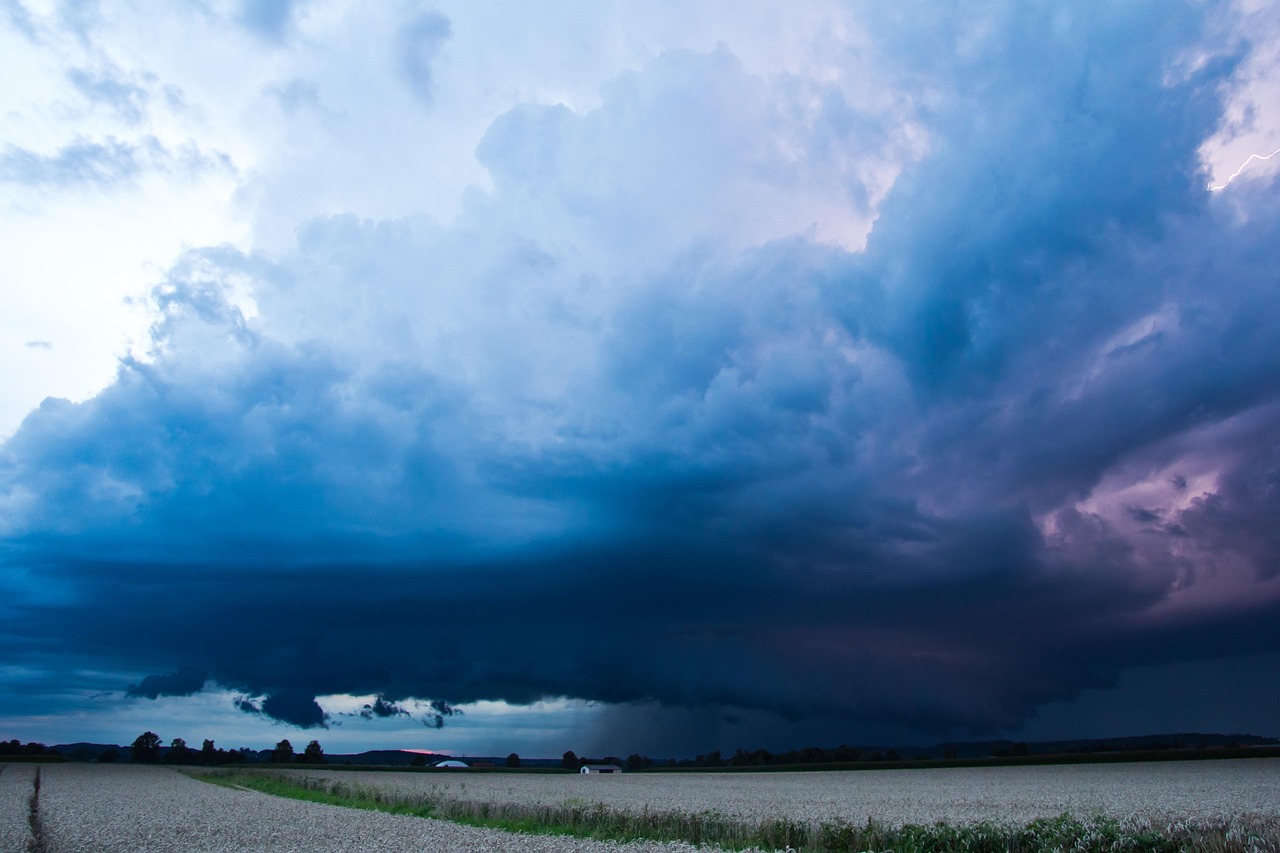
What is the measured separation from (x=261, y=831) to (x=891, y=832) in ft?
88.1

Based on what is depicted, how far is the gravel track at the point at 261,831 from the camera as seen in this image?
91.0ft

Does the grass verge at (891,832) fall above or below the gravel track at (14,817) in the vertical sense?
above

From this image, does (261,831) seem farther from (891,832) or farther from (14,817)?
(891,832)

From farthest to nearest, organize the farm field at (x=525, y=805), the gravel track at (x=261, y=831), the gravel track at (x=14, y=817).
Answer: the gravel track at (x=14, y=817), the farm field at (x=525, y=805), the gravel track at (x=261, y=831)

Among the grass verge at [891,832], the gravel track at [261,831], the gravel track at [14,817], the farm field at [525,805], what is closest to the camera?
the grass verge at [891,832]

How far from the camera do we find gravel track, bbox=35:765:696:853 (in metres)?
27.7

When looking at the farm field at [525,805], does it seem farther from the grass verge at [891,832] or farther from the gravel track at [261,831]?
the grass verge at [891,832]

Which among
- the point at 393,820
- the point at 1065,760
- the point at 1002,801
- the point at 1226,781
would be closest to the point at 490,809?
the point at 393,820

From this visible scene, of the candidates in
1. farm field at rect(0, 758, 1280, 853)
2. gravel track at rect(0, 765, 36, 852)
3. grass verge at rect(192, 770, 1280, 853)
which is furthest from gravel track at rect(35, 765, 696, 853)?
grass verge at rect(192, 770, 1280, 853)

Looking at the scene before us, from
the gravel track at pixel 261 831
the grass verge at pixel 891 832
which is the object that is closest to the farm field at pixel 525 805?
the gravel track at pixel 261 831

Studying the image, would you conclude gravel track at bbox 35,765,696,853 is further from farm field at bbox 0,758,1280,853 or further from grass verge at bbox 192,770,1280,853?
grass verge at bbox 192,770,1280,853

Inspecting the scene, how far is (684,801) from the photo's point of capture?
161ft

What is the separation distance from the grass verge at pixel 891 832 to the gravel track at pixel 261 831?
2.91 meters

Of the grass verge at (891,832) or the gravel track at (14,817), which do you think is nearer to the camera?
the grass verge at (891,832)
